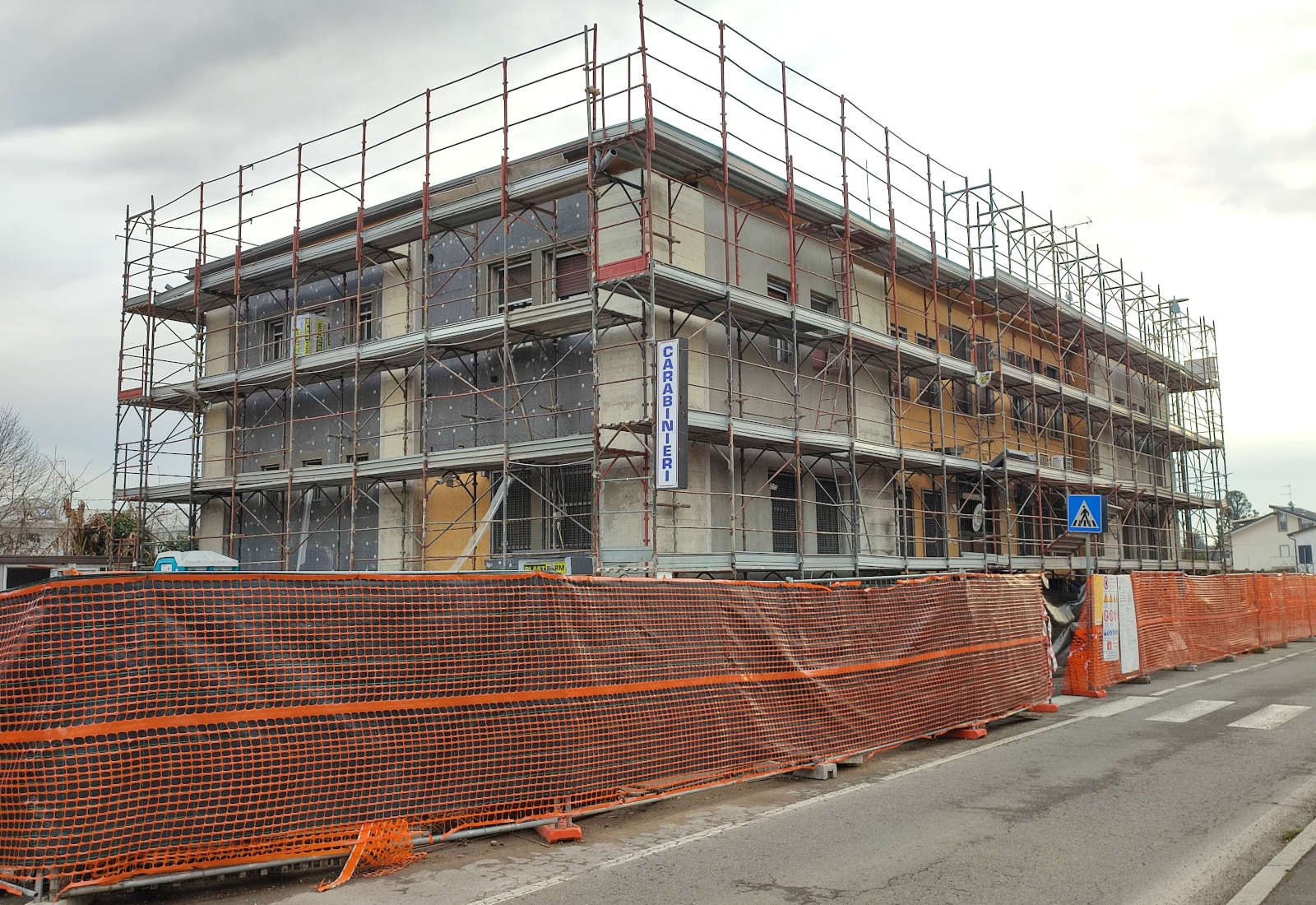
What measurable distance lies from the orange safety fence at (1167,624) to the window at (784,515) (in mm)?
5295

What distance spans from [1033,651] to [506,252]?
11126 mm

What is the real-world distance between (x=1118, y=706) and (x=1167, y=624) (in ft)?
17.4

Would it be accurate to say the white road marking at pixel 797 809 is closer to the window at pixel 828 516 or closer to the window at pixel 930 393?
the window at pixel 828 516

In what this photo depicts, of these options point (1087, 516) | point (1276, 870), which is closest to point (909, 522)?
point (1087, 516)

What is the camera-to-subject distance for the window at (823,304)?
69.0ft

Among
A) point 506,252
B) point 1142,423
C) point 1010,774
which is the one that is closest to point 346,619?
point 1010,774

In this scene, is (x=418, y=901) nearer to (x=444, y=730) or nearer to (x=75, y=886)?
(x=444, y=730)

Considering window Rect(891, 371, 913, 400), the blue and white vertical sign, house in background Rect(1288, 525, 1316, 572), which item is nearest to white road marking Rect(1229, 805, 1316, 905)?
the blue and white vertical sign

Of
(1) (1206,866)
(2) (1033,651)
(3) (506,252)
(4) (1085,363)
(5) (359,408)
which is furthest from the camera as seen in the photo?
(4) (1085,363)

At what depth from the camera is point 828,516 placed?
20.6m

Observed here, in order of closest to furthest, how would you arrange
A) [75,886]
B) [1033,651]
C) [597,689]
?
1. [75,886]
2. [597,689]
3. [1033,651]

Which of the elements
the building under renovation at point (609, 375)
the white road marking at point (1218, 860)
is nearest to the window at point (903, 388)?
the building under renovation at point (609, 375)

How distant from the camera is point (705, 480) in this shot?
17.4 m

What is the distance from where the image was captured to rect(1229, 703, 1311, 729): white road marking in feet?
41.6
